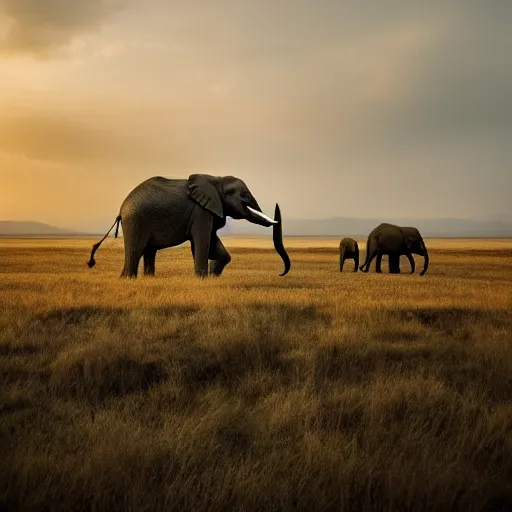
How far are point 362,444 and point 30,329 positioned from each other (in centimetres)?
574

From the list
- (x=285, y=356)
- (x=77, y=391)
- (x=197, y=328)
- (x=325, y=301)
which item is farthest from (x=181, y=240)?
(x=77, y=391)

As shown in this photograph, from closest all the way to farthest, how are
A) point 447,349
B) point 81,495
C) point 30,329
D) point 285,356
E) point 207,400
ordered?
point 81,495
point 207,400
point 285,356
point 447,349
point 30,329

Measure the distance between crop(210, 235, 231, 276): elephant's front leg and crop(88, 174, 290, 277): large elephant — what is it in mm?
176

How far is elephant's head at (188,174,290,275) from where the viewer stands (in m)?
14.8

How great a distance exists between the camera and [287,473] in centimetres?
309

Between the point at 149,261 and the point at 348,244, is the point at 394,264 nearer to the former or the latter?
the point at 348,244

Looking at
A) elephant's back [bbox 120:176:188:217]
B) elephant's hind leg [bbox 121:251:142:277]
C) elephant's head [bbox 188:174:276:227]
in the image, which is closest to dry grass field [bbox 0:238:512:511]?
elephant's hind leg [bbox 121:251:142:277]

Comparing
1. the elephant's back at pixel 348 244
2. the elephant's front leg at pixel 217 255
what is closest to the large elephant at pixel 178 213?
the elephant's front leg at pixel 217 255

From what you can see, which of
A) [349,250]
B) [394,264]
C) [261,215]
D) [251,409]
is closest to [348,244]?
[349,250]

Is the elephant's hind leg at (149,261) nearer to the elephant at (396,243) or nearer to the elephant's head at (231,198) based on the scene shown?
the elephant's head at (231,198)

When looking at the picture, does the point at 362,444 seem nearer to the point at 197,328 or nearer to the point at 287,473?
the point at 287,473

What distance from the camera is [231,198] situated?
1545 cm

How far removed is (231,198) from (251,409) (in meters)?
11.5

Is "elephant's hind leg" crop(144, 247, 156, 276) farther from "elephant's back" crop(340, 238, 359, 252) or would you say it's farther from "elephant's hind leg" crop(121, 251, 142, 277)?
"elephant's back" crop(340, 238, 359, 252)
